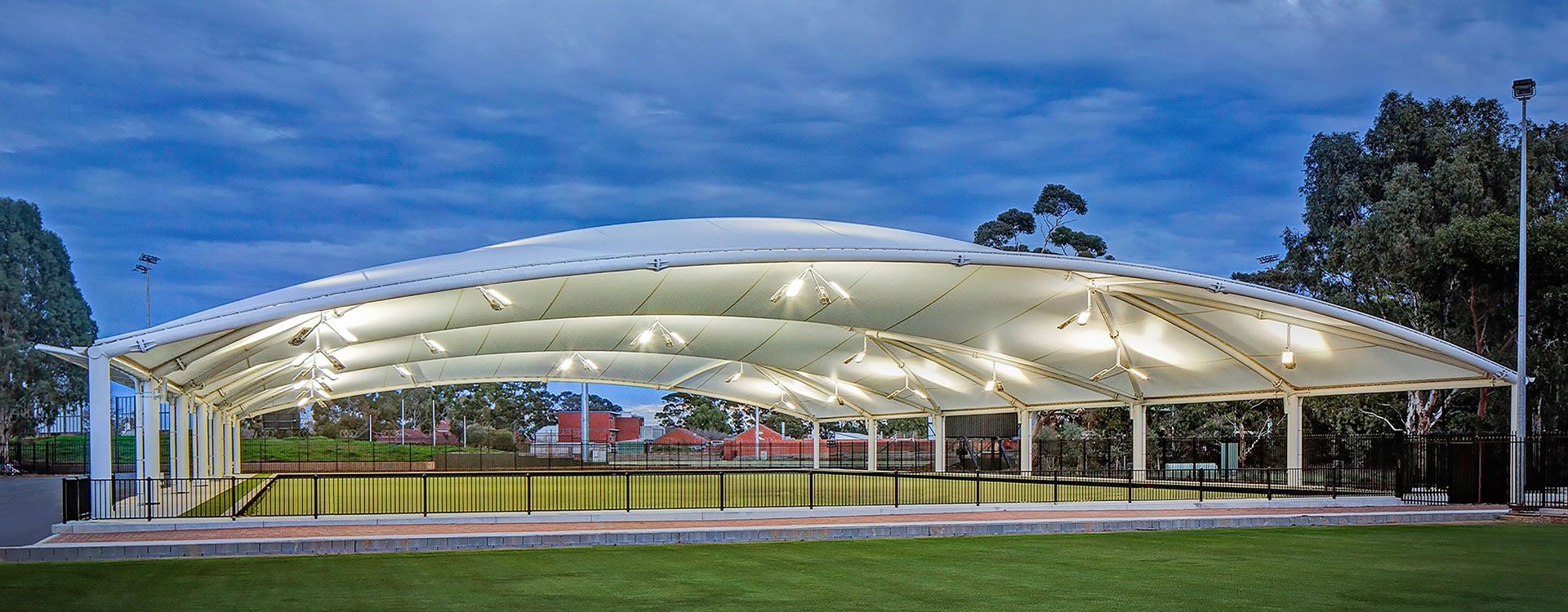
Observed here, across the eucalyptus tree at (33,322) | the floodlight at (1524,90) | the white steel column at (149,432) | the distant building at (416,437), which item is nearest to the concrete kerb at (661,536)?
the white steel column at (149,432)

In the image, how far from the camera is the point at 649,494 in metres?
34.2

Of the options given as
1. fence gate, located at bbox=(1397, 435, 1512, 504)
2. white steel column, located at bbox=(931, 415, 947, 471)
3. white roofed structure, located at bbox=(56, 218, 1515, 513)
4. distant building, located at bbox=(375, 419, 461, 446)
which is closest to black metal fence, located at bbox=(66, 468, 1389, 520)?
fence gate, located at bbox=(1397, 435, 1512, 504)

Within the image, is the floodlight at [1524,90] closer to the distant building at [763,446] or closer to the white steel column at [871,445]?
the white steel column at [871,445]

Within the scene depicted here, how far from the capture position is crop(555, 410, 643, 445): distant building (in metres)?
103

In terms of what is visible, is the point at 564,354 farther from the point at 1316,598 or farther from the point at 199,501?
the point at 1316,598

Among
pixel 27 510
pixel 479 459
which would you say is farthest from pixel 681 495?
pixel 479 459

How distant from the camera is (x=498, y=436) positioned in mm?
76875

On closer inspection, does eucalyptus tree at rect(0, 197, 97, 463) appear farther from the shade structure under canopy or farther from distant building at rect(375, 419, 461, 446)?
the shade structure under canopy

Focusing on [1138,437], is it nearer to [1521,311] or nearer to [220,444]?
[1521,311]

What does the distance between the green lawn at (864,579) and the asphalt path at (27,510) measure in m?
5.57

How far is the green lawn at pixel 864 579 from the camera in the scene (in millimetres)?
11820

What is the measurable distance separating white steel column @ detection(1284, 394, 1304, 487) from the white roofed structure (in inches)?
19.5

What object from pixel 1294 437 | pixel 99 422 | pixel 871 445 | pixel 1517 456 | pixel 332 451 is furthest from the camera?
pixel 332 451

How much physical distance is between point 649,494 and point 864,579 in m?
20.9
